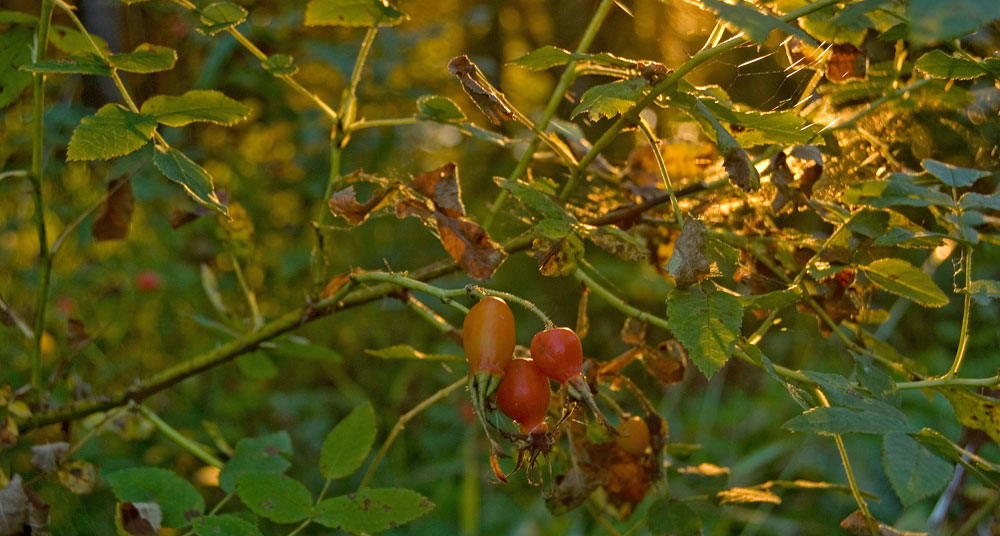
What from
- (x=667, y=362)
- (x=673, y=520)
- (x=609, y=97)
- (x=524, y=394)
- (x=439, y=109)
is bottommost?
(x=673, y=520)

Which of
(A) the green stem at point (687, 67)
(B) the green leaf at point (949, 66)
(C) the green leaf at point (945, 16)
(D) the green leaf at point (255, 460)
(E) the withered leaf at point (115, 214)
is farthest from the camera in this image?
(E) the withered leaf at point (115, 214)

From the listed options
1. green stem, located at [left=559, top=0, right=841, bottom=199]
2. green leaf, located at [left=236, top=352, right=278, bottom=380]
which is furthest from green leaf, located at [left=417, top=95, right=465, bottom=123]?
green leaf, located at [left=236, top=352, right=278, bottom=380]

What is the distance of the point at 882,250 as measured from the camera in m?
1.26

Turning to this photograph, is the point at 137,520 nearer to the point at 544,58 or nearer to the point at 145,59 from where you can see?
the point at 145,59

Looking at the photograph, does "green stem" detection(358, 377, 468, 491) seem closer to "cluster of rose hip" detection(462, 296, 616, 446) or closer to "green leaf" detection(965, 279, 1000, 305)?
"cluster of rose hip" detection(462, 296, 616, 446)

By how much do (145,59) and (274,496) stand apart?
18.3 inches

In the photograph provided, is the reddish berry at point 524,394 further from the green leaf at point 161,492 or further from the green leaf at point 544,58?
the green leaf at point 161,492

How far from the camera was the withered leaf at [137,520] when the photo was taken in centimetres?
73

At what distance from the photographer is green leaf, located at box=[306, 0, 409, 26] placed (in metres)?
0.83

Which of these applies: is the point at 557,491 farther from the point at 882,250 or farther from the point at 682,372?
the point at 882,250

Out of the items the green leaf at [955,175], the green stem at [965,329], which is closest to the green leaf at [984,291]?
the green stem at [965,329]

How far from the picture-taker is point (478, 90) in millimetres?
675

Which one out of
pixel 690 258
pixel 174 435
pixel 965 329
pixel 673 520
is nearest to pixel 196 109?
pixel 174 435

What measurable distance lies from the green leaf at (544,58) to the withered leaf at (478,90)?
4 cm
